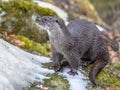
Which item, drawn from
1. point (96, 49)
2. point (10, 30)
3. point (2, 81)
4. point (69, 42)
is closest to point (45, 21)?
point (69, 42)

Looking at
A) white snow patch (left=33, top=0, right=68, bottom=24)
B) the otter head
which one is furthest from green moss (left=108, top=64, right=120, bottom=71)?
white snow patch (left=33, top=0, right=68, bottom=24)

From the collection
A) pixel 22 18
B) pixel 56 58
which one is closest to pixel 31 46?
pixel 22 18

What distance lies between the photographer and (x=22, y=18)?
10.3 meters

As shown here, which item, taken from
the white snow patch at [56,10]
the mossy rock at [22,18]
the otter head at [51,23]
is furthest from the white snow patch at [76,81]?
the white snow patch at [56,10]

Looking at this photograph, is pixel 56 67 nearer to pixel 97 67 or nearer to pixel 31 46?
pixel 97 67

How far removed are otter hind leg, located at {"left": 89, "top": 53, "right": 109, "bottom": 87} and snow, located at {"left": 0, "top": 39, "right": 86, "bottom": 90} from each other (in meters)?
0.18

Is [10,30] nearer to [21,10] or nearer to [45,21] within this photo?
[21,10]

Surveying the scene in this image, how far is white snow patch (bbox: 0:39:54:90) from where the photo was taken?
632 centimetres

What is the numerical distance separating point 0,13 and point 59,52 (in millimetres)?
2986

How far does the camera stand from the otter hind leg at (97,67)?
24.3ft

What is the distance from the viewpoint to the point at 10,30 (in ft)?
33.2

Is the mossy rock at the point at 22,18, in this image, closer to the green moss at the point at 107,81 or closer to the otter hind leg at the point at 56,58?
the otter hind leg at the point at 56,58

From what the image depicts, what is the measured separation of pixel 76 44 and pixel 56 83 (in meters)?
1.10

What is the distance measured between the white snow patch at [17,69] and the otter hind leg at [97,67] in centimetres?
73
